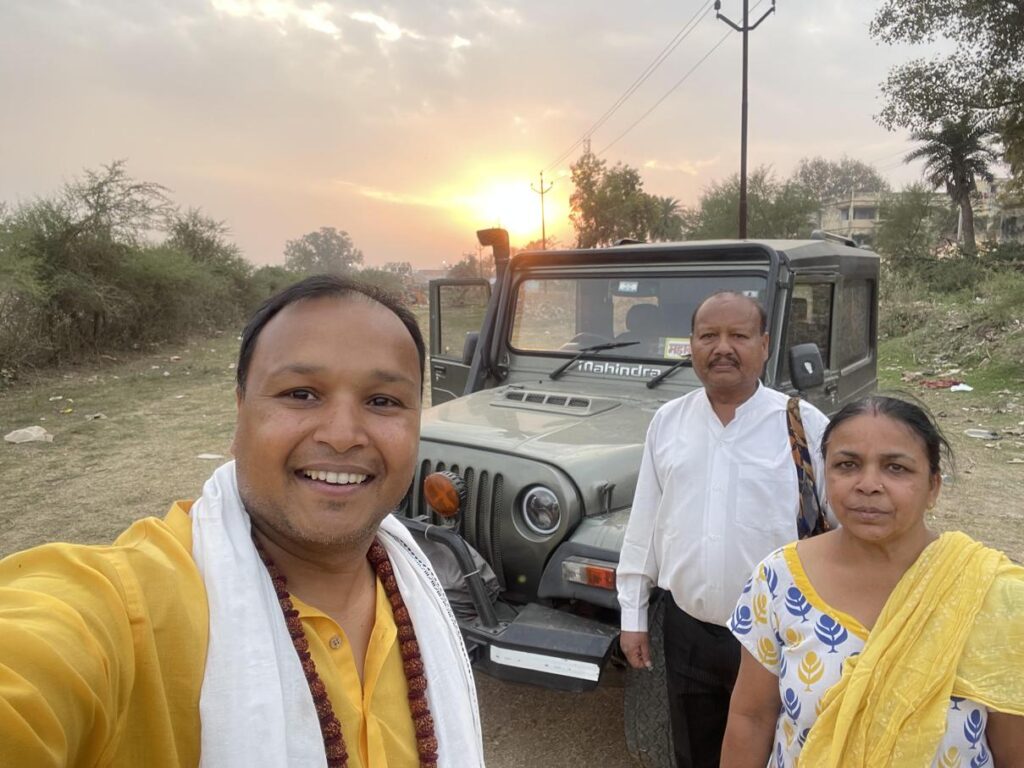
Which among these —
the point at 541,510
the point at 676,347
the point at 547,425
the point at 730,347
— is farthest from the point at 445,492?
the point at 676,347

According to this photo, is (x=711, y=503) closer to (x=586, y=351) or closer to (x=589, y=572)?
(x=589, y=572)

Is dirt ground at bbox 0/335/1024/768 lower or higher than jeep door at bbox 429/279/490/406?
lower

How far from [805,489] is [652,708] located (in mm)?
938

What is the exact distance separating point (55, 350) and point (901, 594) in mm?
14429

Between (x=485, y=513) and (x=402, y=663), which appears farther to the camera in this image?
(x=485, y=513)

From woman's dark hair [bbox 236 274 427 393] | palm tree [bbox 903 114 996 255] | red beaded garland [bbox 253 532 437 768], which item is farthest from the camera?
palm tree [bbox 903 114 996 255]

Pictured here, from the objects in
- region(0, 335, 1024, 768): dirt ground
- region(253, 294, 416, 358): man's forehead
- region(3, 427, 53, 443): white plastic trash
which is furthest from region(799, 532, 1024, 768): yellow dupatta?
region(3, 427, 53, 443): white plastic trash

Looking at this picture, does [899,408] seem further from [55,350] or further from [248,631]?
[55,350]

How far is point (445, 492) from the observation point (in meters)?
2.65

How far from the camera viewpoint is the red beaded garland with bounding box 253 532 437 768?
88cm

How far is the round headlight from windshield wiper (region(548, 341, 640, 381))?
1162 millimetres

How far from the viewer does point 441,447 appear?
286 centimetres

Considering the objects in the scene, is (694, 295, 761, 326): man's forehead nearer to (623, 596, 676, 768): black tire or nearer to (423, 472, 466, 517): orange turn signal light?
(623, 596, 676, 768): black tire

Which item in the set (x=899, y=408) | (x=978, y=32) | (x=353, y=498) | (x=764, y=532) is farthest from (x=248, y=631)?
(x=978, y=32)
